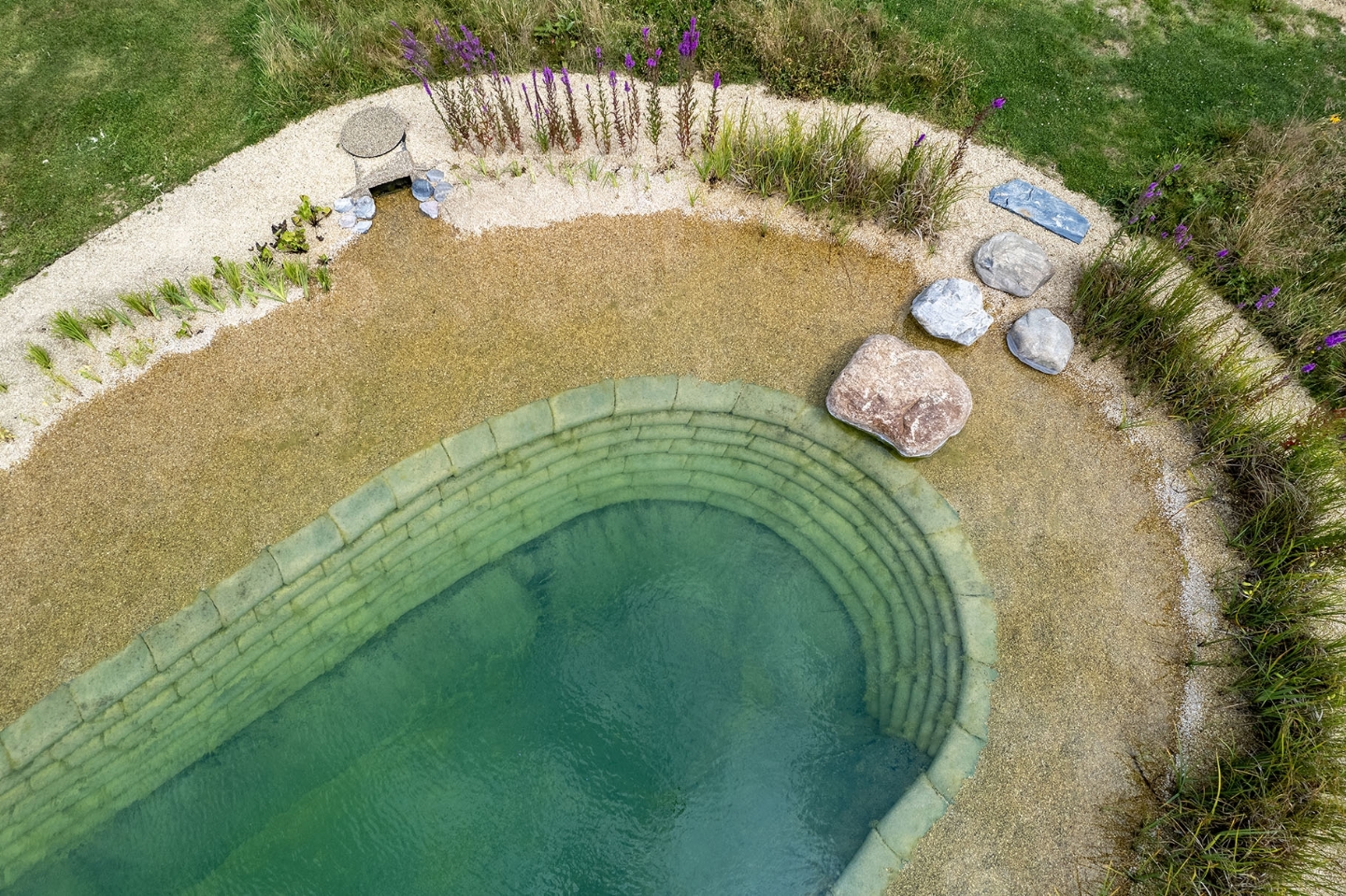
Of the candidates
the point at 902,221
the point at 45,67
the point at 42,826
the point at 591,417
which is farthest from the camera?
the point at 45,67

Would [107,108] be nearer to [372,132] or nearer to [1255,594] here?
[372,132]

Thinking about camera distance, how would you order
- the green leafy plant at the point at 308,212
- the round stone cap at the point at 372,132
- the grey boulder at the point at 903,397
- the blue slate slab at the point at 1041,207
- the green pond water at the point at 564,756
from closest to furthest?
the green pond water at the point at 564,756 → the grey boulder at the point at 903,397 → the green leafy plant at the point at 308,212 → the blue slate slab at the point at 1041,207 → the round stone cap at the point at 372,132

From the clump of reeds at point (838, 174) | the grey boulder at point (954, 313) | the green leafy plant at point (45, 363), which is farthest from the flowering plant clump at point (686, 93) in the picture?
the green leafy plant at point (45, 363)

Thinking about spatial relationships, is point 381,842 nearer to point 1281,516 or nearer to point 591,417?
point 591,417

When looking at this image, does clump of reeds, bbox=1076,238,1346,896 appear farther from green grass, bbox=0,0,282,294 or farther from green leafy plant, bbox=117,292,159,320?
green grass, bbox=0,0,282,294

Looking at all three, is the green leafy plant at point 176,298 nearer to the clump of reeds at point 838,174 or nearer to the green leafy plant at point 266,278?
the green leafy plant at point 266,278

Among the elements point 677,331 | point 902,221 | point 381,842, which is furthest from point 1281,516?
point 381,842
